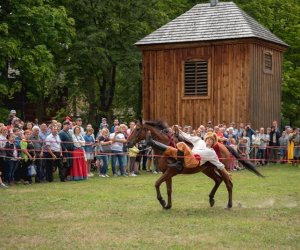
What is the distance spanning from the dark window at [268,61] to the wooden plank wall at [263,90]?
0.25 metres

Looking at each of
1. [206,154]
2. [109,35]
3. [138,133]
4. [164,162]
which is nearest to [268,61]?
[109,35]

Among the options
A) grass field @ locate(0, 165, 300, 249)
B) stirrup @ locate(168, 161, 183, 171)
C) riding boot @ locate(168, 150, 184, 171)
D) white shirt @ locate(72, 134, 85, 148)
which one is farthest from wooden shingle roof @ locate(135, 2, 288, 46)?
stirrup @ locate(168, 161, 183, 171)

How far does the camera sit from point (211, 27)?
31578mm

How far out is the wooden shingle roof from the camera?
30688 millimetres

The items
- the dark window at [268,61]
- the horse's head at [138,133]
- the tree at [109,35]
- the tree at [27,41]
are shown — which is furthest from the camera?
the tree at [109,35]

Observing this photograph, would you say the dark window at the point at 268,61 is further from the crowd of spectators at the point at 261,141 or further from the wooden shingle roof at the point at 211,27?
the crowd of spectators at the point at 261,141

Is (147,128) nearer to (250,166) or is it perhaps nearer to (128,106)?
(250,166)

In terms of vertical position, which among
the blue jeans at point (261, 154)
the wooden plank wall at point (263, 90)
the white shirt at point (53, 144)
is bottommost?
the blue jeans at point (261, 154)

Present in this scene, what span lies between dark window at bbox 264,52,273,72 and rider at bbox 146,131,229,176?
62.0ft

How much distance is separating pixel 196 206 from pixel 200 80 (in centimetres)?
1735

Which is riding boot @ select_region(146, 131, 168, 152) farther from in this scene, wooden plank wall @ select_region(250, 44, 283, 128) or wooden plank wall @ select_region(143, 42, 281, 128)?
wooden plank wall @ select_region(250, 44, 283, 128)

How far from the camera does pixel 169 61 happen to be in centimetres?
3225

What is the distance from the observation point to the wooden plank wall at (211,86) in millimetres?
30734

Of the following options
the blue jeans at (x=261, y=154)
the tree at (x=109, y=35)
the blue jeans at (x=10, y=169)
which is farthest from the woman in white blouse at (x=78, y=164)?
the tree at (x=109, y=35)
